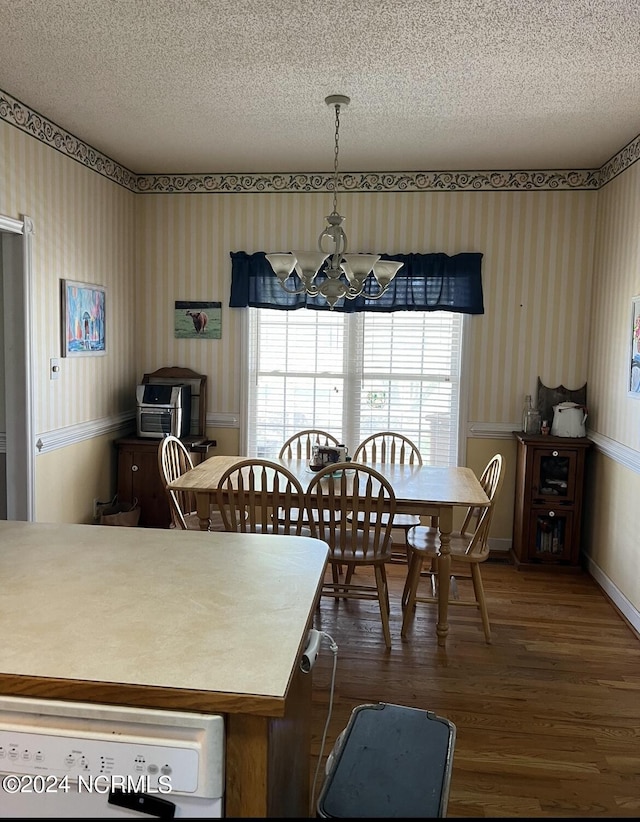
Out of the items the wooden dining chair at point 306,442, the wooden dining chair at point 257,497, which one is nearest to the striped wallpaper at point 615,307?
the wooden dining chair at point 306,442

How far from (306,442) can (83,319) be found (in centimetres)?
169

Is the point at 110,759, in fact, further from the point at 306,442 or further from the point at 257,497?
the point at 306,442

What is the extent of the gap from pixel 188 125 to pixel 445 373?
2.44 metres

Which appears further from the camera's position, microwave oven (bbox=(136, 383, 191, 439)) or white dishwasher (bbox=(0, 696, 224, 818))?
microwave oven (bbox=(136, 383, 191, 439))

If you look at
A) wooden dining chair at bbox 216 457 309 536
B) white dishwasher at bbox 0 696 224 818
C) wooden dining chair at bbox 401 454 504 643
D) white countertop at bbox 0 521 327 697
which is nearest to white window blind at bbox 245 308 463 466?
wooden dining chair at bbox 401 454 504 643

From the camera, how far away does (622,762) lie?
2.41 meters

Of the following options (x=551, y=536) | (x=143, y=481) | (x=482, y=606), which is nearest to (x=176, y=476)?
(x=143, y=481)

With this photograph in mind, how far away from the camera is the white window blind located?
4.90 metres

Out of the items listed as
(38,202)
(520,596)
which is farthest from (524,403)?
(38,202)

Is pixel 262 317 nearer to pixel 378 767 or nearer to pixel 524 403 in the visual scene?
pixel 524 403

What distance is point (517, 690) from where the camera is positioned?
9.51 ft

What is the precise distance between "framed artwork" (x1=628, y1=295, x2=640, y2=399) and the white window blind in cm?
131

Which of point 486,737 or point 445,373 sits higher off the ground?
point 445,373

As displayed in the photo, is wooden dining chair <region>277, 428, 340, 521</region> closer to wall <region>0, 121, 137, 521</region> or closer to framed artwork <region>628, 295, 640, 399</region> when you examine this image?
wall <region>0, 121, 137, 521</region>
